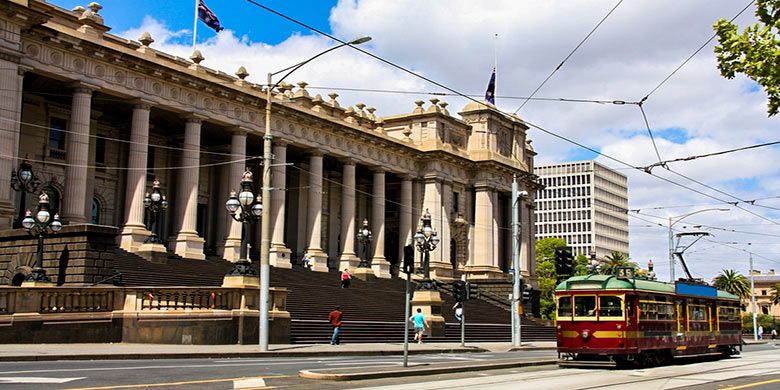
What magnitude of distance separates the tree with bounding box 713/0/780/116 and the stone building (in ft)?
56.1

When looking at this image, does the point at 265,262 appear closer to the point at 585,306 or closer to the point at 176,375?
the point at 176,375

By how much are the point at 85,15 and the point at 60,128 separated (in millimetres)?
7134

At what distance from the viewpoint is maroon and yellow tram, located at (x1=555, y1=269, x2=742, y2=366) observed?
25.5 meters

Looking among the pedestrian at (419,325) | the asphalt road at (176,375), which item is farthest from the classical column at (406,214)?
the asphalt road at (176,375)

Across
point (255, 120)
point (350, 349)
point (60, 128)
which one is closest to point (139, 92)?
point (60, 128)

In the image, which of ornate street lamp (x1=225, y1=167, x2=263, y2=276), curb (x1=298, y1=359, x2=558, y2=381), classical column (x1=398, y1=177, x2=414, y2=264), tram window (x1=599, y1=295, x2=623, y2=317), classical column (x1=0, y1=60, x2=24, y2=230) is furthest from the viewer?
classical column (x1=398, y1=177, x2=414, y2=264)

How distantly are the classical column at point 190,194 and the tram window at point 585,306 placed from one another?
26.7 m

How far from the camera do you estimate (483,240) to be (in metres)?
72.7

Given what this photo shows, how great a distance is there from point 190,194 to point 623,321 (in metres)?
30.1

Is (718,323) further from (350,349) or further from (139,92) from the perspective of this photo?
(139,92)

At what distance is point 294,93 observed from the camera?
61375mm

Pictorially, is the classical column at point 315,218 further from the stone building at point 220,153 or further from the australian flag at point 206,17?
the australian flag at point 206,17

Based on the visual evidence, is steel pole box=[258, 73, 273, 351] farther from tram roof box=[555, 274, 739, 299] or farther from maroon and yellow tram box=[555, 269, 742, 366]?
tram roof box=[555, 274, 739, 299]

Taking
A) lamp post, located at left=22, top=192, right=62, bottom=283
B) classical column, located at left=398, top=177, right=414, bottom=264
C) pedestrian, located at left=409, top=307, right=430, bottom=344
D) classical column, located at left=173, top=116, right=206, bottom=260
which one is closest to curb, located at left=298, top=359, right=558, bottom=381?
pedestrian, located at left=409, top=307, right=430, bottom=344
